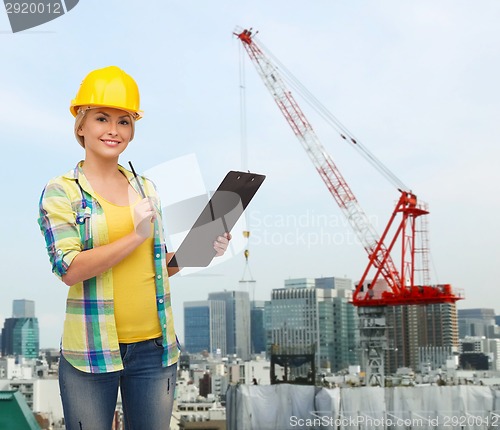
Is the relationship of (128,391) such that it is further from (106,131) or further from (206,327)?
(206,327)

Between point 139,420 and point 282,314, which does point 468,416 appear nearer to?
point 139,420

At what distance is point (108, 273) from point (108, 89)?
30 centimetres

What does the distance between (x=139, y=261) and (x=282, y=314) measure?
4820 cm

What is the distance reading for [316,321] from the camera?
48281 mm

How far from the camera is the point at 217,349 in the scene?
52.8 m

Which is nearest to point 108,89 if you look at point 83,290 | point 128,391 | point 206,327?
point 83,290

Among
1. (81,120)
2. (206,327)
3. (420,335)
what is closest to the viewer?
(81,120)

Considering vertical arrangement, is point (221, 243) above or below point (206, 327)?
above

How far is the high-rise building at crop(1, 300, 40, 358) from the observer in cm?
3375

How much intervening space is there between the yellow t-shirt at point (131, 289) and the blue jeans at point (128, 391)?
2 cm

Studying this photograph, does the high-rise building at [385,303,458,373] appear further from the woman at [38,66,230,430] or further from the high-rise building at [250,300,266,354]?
the woman at [38,66,230,430]

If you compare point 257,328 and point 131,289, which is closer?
point 131,289

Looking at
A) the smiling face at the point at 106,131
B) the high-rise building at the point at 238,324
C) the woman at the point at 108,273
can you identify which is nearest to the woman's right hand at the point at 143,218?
the woman at the point at 108,273

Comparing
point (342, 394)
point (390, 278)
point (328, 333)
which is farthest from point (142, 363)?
point (328, 333)
